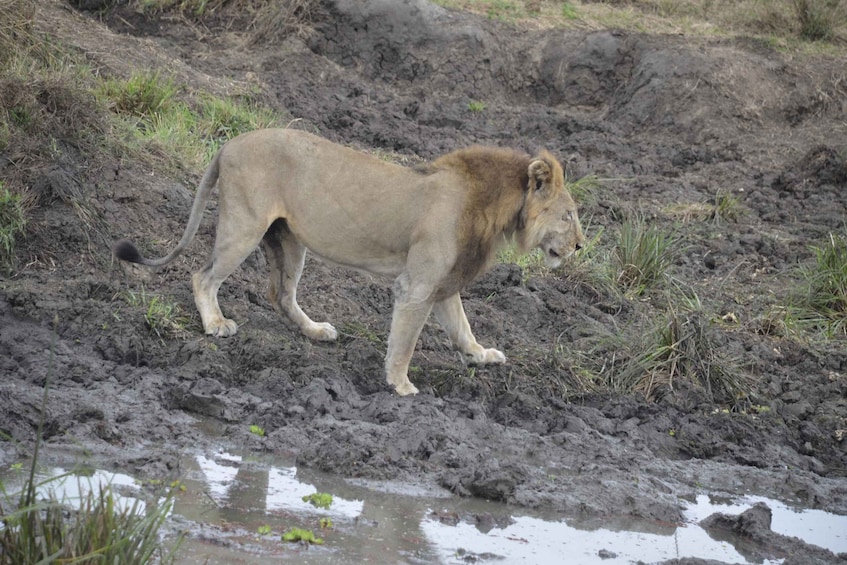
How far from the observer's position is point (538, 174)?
7289mm

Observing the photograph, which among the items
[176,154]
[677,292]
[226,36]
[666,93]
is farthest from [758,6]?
[176,154]

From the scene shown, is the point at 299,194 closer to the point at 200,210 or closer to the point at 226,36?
the point at 200,210

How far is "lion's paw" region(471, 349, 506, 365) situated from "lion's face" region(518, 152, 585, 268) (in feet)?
2.70

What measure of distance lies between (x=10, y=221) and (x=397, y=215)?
10.0 feet

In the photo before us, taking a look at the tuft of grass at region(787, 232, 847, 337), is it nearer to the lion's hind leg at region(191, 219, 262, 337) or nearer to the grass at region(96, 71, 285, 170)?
the lion's hind leg at region(191, 219, 262, 337)

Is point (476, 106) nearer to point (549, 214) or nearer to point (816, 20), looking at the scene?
point (816, 20)

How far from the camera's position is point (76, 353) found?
7.11 metres

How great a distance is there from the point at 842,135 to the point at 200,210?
388 inches

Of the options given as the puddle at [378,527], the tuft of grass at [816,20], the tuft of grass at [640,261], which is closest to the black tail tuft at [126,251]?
the puddle at [378,527]

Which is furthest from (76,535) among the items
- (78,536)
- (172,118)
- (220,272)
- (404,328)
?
(172,118)

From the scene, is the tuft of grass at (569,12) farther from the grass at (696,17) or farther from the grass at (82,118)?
the grass at (82,118)

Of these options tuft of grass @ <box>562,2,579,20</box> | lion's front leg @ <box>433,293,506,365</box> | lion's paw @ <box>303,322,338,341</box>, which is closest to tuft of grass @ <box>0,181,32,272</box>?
lion's paw @ <box>303,322,338,341</box>

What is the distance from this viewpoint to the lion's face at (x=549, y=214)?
7328mm

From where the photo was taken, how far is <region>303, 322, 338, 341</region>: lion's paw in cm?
806
